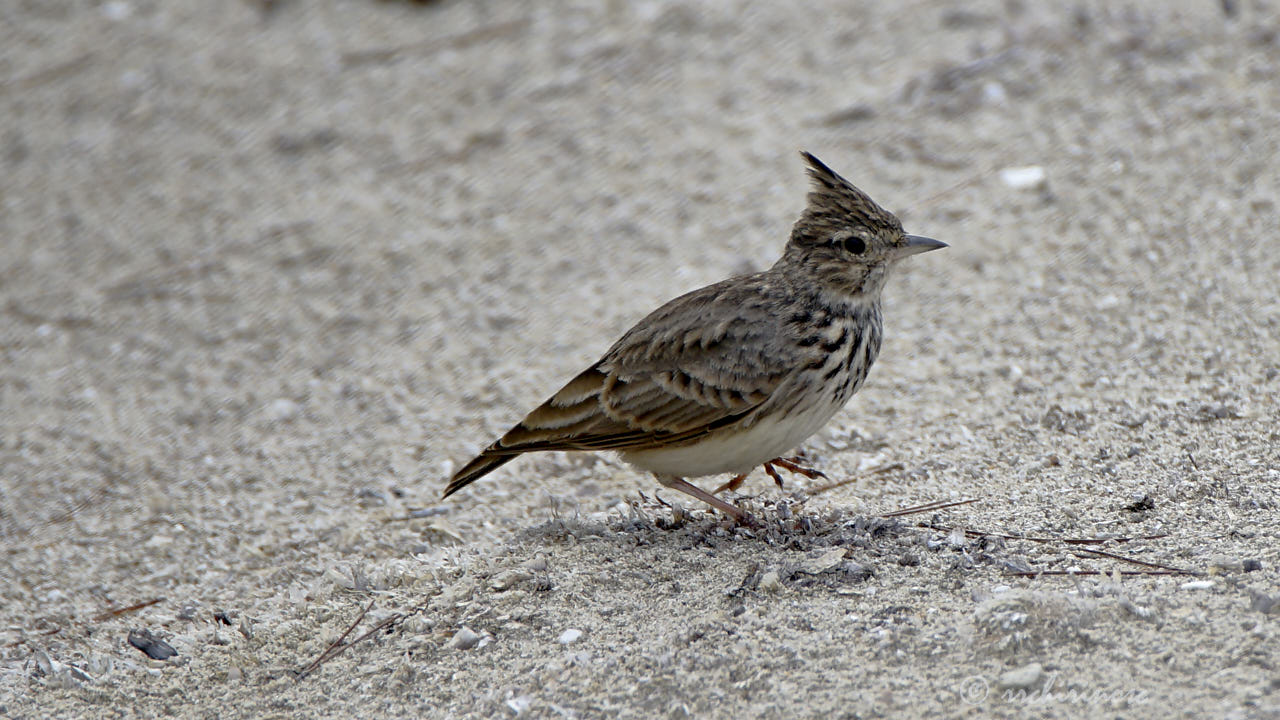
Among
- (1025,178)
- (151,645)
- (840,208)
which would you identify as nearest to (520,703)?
(151,645)

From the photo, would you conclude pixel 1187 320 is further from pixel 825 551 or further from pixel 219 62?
pixel 219 62

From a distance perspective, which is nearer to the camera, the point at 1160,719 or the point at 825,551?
the point at 1160,719

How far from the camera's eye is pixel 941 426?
5.33m

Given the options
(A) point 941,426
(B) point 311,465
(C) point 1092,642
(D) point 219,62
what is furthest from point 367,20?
Result: (C) point 1092,642

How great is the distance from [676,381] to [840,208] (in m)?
0.84

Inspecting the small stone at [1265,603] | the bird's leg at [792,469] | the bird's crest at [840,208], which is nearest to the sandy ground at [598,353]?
the small stone at [1265,603]

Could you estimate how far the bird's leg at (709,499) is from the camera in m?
4.45

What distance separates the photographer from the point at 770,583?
13.2ft

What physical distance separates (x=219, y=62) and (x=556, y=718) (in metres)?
7.53

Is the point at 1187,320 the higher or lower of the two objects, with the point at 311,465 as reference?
higher

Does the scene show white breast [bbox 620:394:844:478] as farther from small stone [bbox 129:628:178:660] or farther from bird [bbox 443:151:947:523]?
small stone [bbox 129:628:178:660]

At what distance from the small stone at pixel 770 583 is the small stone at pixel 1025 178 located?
356 cm

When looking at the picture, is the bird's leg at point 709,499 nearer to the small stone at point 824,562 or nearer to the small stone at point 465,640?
the small stone at point 824,562

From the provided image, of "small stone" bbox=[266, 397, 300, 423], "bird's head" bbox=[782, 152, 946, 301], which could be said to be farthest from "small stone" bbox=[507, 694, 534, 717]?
"small stone" bbox=[266, 397, 300, 423]
